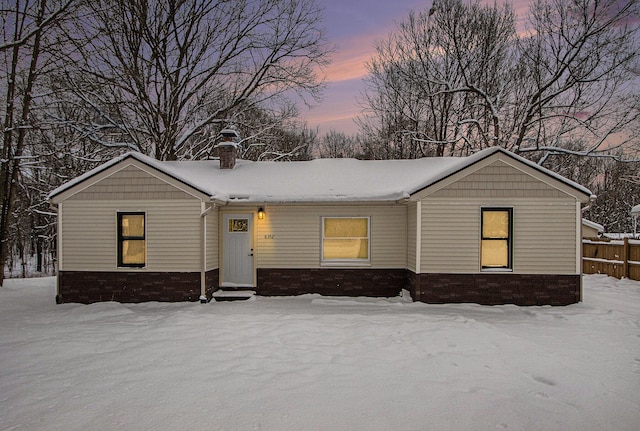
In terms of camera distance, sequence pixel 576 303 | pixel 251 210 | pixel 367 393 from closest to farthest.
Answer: pixel 367 393
pixel 576 303
pixel 251 210

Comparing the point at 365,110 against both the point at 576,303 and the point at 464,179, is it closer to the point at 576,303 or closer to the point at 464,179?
the point at 464,179

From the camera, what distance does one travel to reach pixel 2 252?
12.2 metres

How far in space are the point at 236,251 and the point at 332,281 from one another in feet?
8.91

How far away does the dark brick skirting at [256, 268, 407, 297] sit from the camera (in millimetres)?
10391

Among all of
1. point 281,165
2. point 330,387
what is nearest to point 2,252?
point 281,165

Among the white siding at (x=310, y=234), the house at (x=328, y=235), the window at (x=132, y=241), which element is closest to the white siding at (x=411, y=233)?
the house at (x=328, y=235)

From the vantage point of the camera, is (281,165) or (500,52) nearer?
(281,165)

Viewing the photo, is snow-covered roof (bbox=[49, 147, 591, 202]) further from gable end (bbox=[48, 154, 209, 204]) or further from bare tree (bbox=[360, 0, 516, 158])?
bare tree (bbox=[360, 0, 516, 158])

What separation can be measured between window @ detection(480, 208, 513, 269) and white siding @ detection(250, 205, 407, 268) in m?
1.96

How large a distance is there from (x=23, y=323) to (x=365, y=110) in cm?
1941

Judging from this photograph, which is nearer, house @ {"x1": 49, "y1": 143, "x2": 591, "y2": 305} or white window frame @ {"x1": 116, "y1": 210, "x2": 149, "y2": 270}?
house @ {"x1": 49, "y1": 143, "x2": 591, "y2": 305}

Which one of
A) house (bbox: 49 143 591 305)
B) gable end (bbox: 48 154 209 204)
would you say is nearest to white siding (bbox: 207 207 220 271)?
house (bbox: 49 143 591 305)

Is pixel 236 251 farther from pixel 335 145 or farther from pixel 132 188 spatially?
pixel 335 145

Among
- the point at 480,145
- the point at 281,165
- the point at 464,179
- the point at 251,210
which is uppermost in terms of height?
the point at 480,145
